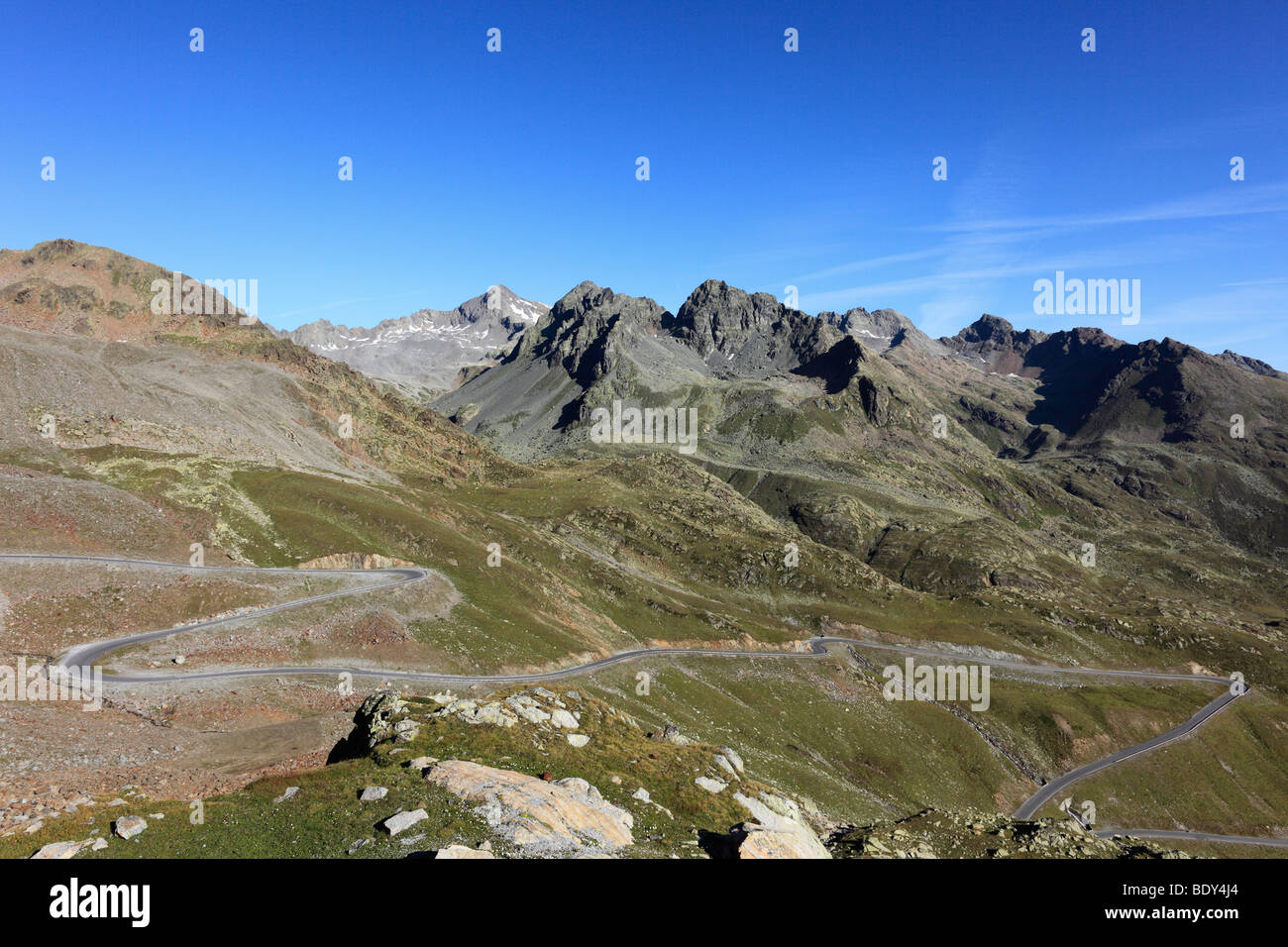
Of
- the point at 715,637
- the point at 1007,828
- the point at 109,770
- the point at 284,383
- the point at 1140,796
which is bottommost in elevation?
the point at 1140,796

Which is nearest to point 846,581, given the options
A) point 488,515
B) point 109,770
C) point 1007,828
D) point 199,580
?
point 488,515

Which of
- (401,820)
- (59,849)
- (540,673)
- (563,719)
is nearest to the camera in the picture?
(59,849)

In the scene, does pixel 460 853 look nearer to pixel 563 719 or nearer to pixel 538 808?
pixel 538 808

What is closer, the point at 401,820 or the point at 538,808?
the point at 401,820

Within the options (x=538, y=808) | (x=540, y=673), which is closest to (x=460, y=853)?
(x=538, y=808)

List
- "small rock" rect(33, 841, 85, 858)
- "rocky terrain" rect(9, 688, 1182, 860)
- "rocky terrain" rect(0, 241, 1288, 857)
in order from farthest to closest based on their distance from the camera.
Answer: "rocky terrain" rect(0, 241, 1288, 857) < "rocky terrain" rect(9, 688, 1182, 860) < "small rock" rect(33, 841, 85, 858)

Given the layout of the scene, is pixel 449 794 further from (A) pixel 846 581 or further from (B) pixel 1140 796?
(A) pixel 846 581

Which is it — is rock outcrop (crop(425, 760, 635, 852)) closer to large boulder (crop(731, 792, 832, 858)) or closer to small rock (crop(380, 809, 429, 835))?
small rock (crop(380, 809, 429, 835))

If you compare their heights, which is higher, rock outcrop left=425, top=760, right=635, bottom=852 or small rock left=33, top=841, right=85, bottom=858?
small rock left=33, top=841, right=85, bottom=858

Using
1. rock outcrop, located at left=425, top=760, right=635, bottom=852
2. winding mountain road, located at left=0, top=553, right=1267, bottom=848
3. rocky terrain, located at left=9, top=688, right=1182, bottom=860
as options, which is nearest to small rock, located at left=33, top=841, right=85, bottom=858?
rocky terrain, located at left=9, top=688, right=1182, bottom=860
